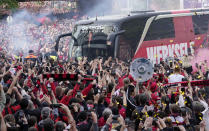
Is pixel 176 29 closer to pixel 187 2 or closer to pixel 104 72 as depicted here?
pixel 104 72

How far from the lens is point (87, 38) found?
20.0 meters

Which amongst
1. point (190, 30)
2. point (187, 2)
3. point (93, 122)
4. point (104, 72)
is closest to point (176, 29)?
point (190, 30)

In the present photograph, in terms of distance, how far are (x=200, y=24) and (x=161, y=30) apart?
7.65 feet

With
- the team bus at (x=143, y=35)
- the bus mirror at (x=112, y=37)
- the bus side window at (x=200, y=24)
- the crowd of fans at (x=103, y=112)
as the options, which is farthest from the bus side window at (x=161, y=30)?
the crowd of fans at (x=103, y=112)

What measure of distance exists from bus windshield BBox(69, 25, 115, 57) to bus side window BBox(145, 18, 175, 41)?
1976mm

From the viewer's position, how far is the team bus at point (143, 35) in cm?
1883

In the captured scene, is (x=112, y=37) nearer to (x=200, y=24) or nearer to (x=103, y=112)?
(x=200, y=24)

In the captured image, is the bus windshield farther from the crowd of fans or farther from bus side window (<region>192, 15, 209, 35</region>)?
the crowd of fans

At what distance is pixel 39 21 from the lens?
37875 mm

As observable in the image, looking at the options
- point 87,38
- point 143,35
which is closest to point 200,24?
point 143,35

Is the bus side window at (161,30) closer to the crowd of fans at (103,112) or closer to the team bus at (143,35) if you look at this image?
the team bus at (143,35)

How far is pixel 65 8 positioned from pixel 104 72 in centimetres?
2759

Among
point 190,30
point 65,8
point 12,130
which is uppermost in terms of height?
point 65,8

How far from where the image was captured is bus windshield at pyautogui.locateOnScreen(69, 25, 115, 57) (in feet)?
62.8
